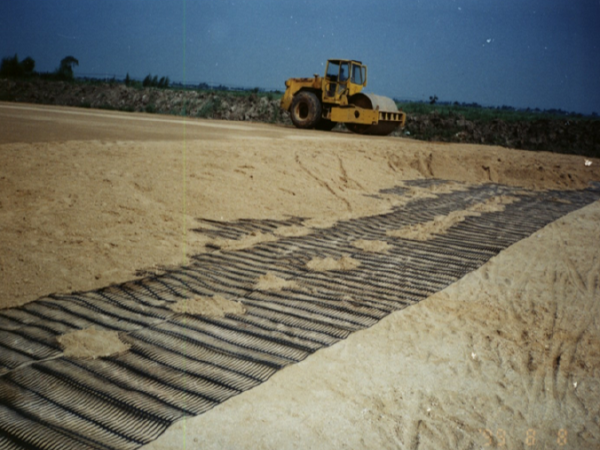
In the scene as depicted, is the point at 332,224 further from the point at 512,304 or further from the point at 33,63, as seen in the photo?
the point at 33,63

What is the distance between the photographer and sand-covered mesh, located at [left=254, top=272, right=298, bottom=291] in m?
4.14

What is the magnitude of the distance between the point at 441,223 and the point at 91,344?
4973 millimetres

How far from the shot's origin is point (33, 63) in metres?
32.9

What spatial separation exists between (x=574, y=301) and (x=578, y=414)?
5.86ft

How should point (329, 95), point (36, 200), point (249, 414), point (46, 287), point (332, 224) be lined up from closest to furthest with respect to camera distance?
point (249, 414) < point (46, 287) < point (36, 200) < point (332, 224) < point (329, 95)

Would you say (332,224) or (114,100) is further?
(114,100)

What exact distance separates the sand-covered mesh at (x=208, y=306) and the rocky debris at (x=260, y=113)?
19.3 metres

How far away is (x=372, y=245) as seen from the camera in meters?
5.54

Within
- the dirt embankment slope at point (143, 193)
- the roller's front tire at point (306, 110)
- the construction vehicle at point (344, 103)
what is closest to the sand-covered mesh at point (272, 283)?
the dirt embankment slope at point (143, 193)

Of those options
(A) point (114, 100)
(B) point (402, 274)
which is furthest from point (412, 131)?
(B) point (402, 274)

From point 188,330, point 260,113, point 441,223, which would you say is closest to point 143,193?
point 188,330

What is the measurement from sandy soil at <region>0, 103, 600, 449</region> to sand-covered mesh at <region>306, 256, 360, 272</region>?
0.98 m

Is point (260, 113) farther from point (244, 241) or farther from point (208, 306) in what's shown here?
point (208, 306)

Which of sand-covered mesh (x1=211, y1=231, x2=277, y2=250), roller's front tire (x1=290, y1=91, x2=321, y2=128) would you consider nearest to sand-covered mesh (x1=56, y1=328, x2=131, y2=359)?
sand-covered mesh (x1=211, y1=231, x2=277, y2=250)
